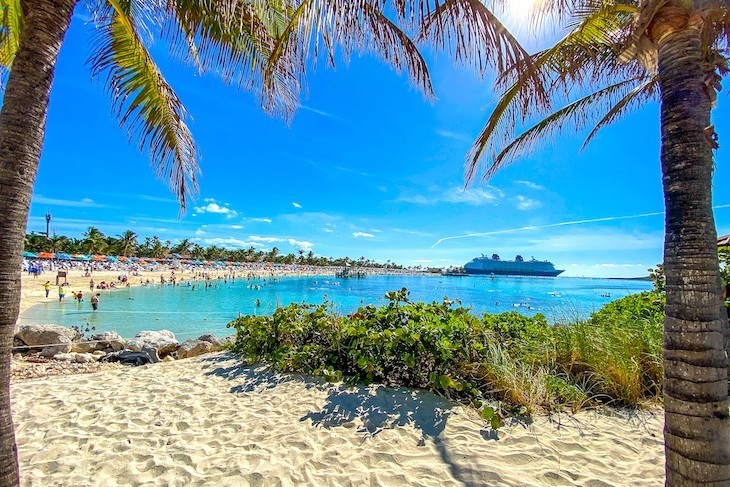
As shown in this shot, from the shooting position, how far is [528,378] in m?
3.51

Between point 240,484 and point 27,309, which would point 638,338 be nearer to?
point 240,484

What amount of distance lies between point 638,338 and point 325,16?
506 cm

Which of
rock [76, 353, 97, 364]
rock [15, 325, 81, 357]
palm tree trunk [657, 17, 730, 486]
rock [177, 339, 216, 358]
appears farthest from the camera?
rock [15, 325, 81, 357]

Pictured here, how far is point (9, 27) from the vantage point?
3.46 metres

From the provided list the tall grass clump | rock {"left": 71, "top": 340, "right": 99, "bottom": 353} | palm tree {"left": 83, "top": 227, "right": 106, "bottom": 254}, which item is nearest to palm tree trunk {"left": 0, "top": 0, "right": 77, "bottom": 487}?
the tall grass clump

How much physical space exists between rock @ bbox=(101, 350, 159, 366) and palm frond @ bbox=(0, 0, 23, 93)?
5.81 m

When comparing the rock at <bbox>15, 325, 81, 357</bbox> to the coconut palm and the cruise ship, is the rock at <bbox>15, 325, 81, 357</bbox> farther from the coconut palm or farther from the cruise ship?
the cruise ship

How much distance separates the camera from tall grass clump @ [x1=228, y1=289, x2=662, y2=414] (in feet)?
11.6

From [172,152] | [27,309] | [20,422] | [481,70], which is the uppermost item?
[481,70]

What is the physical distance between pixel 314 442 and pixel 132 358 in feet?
22.7

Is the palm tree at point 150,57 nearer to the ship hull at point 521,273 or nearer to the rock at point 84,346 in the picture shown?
the rock at point 84,346

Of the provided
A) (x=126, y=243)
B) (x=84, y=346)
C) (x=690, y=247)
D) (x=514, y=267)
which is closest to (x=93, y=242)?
(x=126, y=243)

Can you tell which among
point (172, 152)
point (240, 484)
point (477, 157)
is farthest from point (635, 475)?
point (172, 152)

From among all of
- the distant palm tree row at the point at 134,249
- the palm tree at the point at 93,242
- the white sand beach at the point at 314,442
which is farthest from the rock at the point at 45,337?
the palm tree at the point at 93,242
